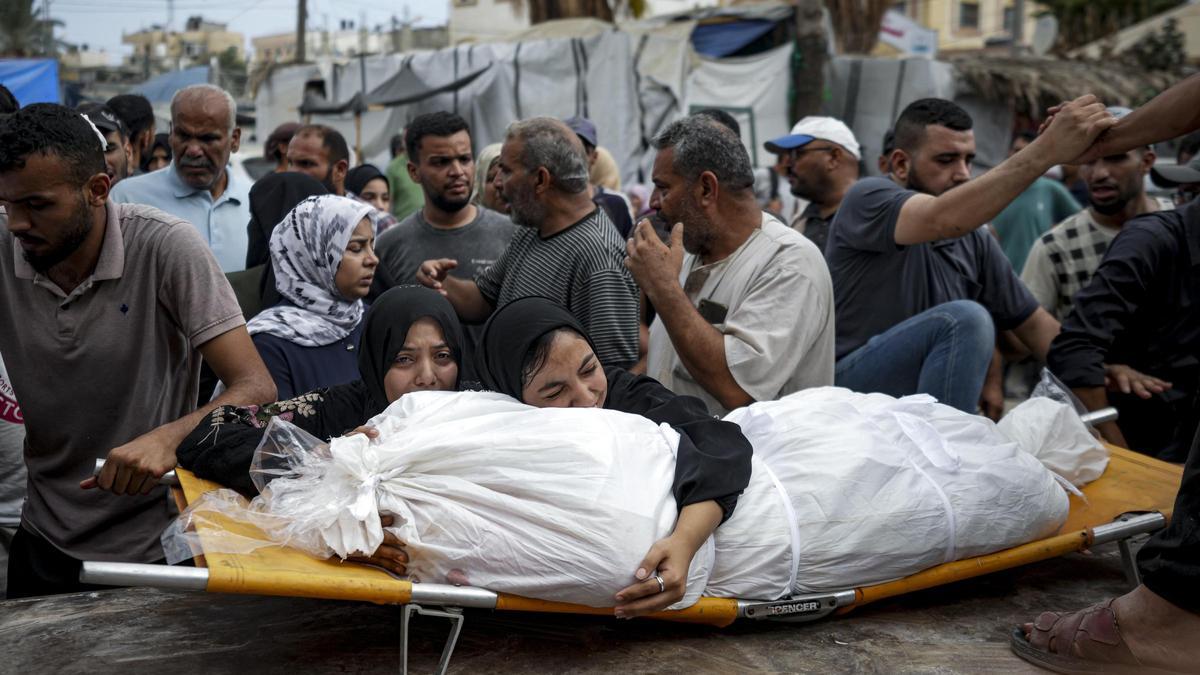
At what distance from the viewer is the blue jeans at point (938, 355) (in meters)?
3.84

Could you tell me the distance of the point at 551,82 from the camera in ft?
48.7

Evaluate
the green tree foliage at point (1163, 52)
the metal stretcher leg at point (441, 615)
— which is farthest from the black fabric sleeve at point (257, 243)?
the green tree foliage at point (1163, 52)

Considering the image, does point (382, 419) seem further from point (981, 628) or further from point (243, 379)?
point (981, 628)

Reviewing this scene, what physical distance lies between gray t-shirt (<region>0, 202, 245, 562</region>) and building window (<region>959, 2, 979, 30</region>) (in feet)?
151

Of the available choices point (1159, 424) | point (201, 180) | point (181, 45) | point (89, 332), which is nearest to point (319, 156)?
point (201, 180)

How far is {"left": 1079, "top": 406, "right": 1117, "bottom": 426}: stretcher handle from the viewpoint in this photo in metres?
3.92

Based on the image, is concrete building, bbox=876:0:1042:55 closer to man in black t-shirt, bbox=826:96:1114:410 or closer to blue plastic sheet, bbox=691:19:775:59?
blue plastic sheet, bbox=691:19:775:59

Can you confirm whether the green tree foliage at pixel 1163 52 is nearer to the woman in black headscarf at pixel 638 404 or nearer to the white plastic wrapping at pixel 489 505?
the woman in black headscarf at pixel 638 404

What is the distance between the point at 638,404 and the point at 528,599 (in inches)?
29.6

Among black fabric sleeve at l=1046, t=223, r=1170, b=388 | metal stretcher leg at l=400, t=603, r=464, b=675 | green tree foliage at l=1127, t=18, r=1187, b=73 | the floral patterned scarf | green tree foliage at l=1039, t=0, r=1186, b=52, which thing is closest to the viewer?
metal stretcher leg at l=400, t=603, r=464, b=675

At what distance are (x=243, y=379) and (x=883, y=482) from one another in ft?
5.86

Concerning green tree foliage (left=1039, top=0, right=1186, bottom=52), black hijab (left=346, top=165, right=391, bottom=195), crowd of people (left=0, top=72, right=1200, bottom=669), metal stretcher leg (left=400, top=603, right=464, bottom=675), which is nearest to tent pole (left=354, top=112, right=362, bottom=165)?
black hijab (left=346, top=165, right=391, bottom=195)

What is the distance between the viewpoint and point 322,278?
3795mm

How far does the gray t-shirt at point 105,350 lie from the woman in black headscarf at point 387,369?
29 cm
